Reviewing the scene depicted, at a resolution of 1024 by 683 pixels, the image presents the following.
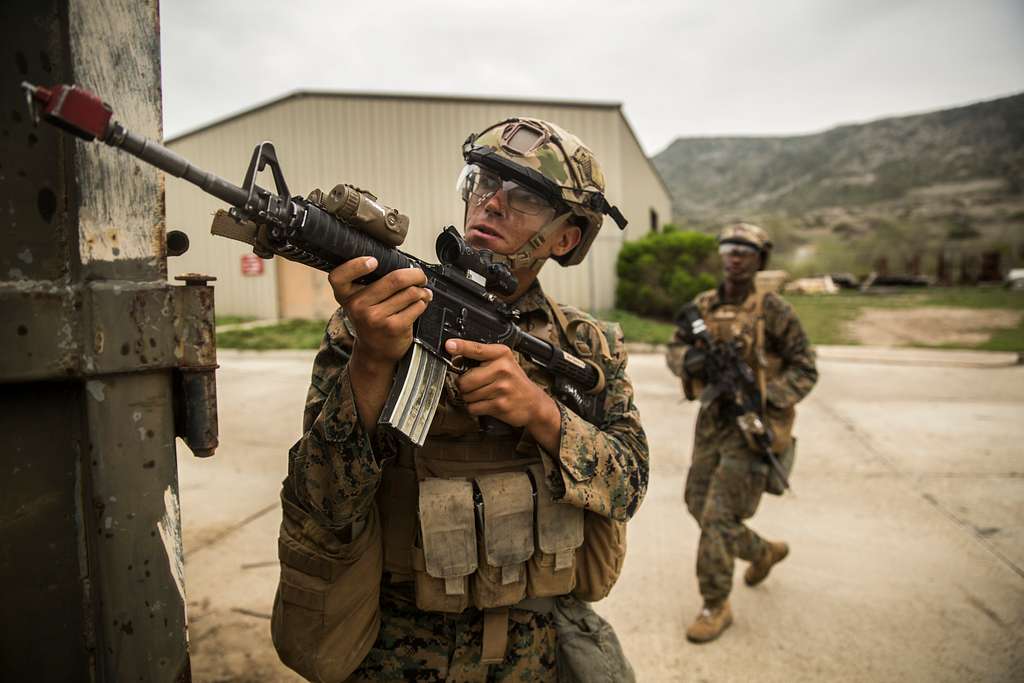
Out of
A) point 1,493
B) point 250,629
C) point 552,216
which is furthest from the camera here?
point 250,629

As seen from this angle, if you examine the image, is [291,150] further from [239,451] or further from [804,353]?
[804,353]

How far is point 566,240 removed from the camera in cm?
182

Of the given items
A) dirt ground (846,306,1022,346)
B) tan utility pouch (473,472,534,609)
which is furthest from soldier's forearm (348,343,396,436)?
dirt ground (846,306,1022,346)

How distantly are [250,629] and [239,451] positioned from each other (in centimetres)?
321

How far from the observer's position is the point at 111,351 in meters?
1.05

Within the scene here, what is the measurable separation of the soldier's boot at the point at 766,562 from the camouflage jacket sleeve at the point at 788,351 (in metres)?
0.82

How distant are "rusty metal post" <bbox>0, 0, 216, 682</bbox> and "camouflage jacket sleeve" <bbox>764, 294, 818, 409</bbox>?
325 centimetres

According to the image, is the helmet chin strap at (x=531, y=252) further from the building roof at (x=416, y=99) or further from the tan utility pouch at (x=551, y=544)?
the building roof at (x=416, y=99)

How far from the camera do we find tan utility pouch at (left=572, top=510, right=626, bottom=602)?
1579 millimetres

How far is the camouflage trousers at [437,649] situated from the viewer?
1.45 m

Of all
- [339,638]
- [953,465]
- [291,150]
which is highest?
[291,150]

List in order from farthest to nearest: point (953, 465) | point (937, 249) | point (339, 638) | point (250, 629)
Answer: point (937, 249) → point (953, 465) → point (250, 629) → point (339, 638)

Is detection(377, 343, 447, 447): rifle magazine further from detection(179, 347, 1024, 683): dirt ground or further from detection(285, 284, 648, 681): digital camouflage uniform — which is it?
detection(179, 347, 1024, 683): dirt ground

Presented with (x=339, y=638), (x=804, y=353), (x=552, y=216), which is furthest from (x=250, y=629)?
(x=804, y=353)
